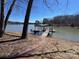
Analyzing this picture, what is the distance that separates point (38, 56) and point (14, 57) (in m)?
0.91

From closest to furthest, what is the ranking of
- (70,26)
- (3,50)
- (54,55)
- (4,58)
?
(4,58)
(54,55)
(3,50)
(70,26)

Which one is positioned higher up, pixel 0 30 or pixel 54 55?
pixel 0 30

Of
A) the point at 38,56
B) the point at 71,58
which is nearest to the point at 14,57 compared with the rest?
the point at 38,56

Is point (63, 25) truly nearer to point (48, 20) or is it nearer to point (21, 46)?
point (48, 20)

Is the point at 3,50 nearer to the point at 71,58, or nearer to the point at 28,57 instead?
the point at 28,57

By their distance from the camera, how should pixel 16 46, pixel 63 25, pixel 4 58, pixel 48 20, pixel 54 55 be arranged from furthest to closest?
1. pixel 48 20
2. pixel 63 25
3. pixel 16 46
4. pixel 54 55
5. pixel 4 58

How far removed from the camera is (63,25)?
5869 cm

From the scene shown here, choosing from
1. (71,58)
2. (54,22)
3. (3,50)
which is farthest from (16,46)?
(54,22)

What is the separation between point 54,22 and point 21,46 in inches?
2099

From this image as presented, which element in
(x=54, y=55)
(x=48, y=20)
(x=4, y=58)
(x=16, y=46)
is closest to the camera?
(x=4, y=58)

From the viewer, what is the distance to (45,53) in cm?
716

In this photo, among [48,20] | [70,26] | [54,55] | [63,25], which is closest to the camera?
[54,55]

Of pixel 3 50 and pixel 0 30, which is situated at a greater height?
pixel 0 30

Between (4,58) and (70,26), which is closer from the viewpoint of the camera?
(4,58)
